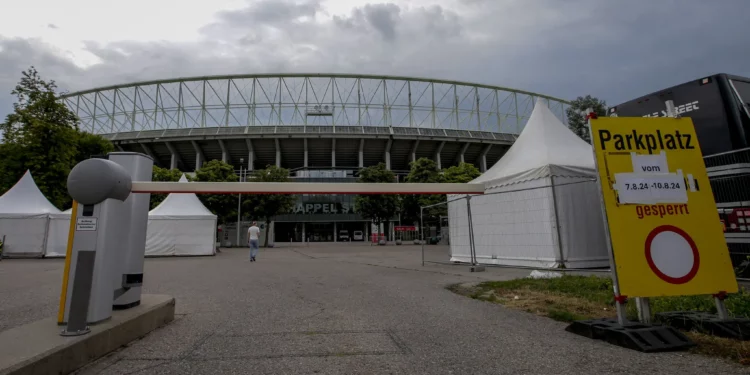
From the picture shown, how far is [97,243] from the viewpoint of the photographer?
3.19 metres

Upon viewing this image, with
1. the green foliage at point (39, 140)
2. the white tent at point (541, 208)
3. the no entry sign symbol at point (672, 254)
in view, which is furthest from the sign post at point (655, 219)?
the green foliage at point (39, 140)

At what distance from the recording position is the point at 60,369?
2.43m

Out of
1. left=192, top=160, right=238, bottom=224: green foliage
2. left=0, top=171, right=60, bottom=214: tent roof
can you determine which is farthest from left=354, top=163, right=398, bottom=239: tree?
left=0, top=171, right=60, bottom=214: tent roof

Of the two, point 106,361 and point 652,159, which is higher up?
point 652,159

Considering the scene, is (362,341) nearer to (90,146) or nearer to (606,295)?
(606,295)

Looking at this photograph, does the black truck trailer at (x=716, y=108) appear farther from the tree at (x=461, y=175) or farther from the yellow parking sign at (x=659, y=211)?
the tree at (x=461, y=175)

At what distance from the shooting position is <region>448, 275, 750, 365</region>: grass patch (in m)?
3.01

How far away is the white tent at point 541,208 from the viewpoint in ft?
30.4

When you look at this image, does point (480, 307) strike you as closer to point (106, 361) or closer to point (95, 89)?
point (106, 361)

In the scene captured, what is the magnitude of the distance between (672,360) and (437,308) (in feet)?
8.54

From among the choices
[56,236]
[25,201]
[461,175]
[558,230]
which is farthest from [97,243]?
Answer: [461,175]

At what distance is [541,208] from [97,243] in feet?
30.5

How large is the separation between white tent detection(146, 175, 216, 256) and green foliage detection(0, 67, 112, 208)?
23.8ft

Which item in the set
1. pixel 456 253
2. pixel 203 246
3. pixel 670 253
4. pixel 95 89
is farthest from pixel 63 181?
pixel 95 89
